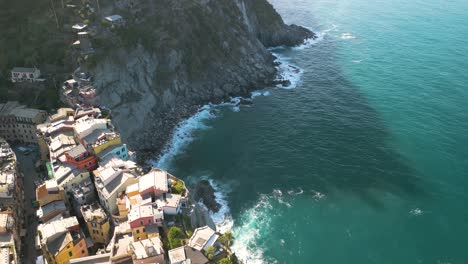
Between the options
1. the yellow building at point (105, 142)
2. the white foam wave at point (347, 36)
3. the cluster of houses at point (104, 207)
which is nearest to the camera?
the cluster of houses at point (104, 207)

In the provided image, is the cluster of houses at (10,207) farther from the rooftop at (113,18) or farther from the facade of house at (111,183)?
the rooftop at (113,18)

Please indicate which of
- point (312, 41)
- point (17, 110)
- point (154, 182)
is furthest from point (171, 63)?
point (312, 41)

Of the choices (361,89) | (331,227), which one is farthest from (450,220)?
(361,89)

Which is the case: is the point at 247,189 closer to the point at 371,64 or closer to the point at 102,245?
the point at 102,245

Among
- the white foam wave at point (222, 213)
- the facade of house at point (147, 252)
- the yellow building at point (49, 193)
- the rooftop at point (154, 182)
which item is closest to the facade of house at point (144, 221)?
the facade of house at point (147, 252)

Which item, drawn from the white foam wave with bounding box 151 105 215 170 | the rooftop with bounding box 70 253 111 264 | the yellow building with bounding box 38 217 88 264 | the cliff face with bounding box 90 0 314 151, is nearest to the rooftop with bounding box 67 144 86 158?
the yellow building with bounding box 38 217 88 264

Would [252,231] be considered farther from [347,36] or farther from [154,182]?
[347,36]

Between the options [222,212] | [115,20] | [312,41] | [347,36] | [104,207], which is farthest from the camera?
[347,36]
